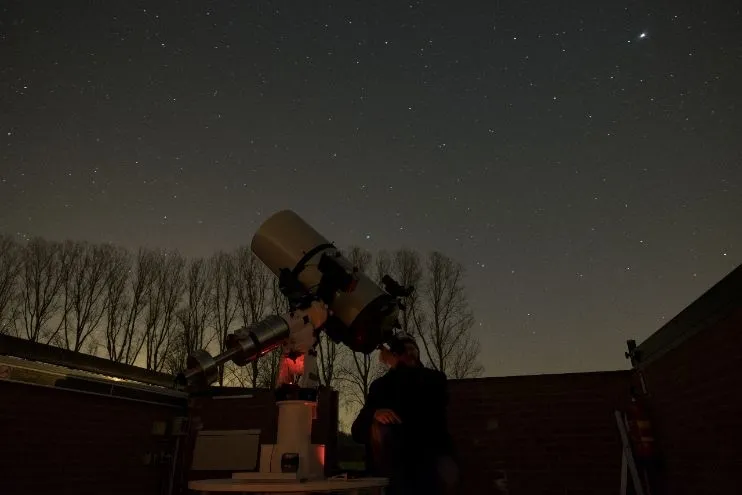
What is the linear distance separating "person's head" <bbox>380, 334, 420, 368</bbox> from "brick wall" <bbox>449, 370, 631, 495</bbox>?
8.33 ft

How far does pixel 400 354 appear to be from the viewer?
3186 mm

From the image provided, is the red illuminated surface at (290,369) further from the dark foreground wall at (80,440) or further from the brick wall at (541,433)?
the brick wall at (541,433)

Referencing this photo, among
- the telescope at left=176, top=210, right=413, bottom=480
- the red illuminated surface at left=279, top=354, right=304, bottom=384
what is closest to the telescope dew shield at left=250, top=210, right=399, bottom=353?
the telescope at left=176, top=210, right=413, bottom=480

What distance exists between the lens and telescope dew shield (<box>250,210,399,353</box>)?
10.4 feet

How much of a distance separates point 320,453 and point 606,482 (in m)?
3.97

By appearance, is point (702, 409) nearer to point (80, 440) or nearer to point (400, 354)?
point (400, 354)

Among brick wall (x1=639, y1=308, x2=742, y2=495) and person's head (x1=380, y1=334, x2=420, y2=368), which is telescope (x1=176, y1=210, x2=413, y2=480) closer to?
person's head (x1=380, y1=334, x2=420, y2=368)

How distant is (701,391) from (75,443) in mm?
5594

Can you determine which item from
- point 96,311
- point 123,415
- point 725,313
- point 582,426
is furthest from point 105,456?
point 96,311

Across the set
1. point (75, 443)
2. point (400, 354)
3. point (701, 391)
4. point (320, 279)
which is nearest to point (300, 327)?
point (320, 279)

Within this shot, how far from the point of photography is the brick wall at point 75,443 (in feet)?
14.1

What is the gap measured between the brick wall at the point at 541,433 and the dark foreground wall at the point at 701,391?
0.82m

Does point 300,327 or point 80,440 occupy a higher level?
point 300,327

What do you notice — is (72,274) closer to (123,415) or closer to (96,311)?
(96,311)
